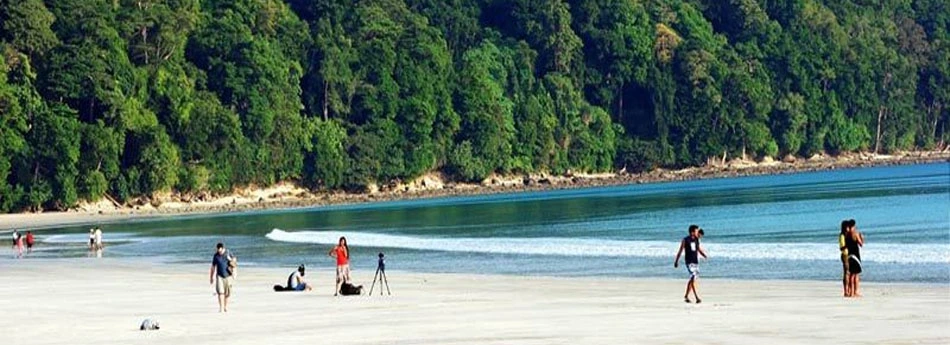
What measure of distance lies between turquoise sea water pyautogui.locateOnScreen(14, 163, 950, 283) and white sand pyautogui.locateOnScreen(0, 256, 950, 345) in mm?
4793

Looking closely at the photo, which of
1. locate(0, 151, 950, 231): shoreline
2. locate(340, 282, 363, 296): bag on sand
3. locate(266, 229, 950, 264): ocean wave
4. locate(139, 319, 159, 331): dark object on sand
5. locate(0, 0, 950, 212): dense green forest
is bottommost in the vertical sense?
locate(139, 319, 159, 331): dark object on sand

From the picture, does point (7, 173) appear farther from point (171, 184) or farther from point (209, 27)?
point (209, 27)

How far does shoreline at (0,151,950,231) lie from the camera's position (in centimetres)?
10272

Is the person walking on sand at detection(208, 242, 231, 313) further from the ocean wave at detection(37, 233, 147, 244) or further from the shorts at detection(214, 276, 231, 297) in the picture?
the ocean wave at detection(37, 233, 147, 244)

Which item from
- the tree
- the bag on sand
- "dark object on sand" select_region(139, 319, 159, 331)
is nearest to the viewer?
"dark object on sand" select_region(139, 319, 159, 331)

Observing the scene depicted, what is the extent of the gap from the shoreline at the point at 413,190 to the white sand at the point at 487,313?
5428cm

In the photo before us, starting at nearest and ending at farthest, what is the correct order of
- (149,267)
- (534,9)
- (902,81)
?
(149,267) → (534,9) → (902,81)

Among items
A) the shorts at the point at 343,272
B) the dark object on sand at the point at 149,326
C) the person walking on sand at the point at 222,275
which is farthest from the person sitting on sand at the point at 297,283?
the dark object on sand at the point at 149,326

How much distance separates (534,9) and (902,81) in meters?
42.4

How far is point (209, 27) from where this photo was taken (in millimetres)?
122125

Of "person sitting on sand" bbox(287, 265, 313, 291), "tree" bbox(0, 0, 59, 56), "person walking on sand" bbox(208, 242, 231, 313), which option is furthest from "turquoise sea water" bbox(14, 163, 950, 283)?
"tree" bbox(0, 0, 59, 56)

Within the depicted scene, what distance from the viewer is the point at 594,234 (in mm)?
62375

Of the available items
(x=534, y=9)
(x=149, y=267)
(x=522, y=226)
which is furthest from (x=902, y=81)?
(x=149, y=267)

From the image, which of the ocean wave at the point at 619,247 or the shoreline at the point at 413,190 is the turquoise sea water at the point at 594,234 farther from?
the shoreline at the point at 413,190
